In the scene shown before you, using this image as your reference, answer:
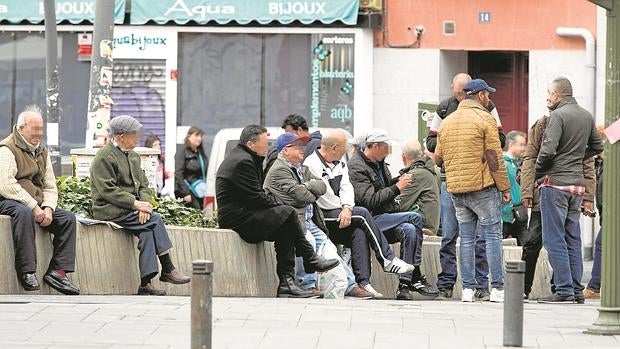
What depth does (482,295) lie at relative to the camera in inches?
616

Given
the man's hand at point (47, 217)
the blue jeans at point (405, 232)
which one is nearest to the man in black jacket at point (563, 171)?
the blue jeans at point (405, 232)

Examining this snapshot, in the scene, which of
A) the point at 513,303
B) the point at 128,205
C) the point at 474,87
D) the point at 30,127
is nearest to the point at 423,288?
the point at 474,87

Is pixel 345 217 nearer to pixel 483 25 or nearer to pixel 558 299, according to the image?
pixel 558 299

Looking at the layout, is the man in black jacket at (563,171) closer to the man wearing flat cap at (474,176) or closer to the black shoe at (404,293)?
the man wearing flat cap at (474,176)

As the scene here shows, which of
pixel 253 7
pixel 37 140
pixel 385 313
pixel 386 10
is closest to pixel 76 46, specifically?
pixel 253 7

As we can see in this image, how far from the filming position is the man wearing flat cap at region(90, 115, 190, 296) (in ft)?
50.3

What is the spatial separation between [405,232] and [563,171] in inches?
70.7

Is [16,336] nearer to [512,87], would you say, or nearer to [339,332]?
[339,332]

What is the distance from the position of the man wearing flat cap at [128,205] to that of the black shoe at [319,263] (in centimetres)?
110

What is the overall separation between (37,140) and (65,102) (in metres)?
12.4

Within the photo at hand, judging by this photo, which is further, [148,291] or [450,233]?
[450,233]

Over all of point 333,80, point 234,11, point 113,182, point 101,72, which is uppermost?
point 234,11

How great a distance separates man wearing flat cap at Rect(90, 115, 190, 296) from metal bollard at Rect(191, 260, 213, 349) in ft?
17.0

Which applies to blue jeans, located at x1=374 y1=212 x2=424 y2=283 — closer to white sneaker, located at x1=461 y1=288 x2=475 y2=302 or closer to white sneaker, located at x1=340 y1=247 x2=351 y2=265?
white sneaker, located at x1=340 y1=247 x2=351 y2=265
